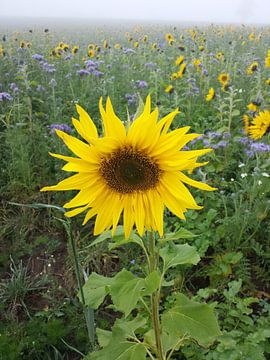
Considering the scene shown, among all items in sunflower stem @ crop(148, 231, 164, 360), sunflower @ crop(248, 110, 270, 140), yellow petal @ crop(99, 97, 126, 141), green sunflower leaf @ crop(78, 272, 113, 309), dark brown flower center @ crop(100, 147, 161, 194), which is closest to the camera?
yellow petal @ crop(99, 97, 126, 141)

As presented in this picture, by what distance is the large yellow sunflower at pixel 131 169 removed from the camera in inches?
43.7

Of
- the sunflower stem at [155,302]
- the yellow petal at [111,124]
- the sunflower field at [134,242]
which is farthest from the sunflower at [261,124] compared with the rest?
the yellow petal at [111,124]

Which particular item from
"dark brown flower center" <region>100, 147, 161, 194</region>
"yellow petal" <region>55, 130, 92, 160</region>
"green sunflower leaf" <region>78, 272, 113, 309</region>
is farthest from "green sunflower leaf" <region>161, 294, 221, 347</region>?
"yellow petal" <region>55, 130, 92, 160</region>

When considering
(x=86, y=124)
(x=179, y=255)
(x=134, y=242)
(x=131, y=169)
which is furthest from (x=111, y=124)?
(x=134, y=242)

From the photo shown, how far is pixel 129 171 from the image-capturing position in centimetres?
126

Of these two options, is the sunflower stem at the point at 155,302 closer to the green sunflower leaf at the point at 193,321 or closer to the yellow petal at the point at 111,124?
the green sunflower leaf at the point at 193,321

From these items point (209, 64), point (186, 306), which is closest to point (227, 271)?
point (186, 306)

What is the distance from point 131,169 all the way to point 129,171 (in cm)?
1

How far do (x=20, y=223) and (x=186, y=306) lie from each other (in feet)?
6.72

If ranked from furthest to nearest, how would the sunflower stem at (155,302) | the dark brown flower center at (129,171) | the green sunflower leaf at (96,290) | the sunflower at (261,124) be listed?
the sunflower at (261,124) < the green sunflower leaf at (96,290) < the sunflower stem at (155,302) < the dark brown flower center at (129,171)

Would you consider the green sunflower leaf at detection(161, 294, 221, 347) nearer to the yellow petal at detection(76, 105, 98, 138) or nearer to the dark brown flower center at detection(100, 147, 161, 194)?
the dark brown flower center at detection(100, 147, 161, 194)

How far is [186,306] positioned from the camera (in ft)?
4.79

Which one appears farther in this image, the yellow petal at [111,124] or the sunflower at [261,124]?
the sunflower at [261,124]

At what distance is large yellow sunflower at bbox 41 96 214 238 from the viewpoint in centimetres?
111
